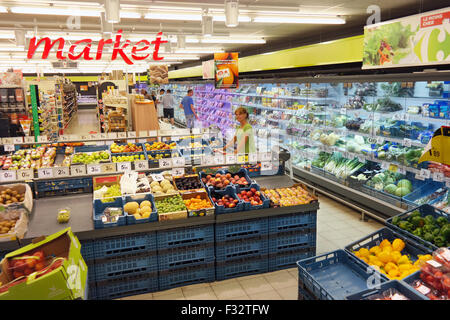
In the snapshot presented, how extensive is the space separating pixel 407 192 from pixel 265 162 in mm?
2466

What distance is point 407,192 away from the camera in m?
5.94

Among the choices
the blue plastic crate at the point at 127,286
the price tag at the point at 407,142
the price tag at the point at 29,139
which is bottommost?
the blue plastic crate at the point at 127,286

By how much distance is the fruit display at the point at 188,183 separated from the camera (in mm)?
4820

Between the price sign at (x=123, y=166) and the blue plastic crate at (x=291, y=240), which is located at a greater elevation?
the price sign at (x=123, y=166)

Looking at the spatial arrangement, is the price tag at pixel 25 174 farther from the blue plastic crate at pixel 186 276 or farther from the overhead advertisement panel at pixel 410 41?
the overhead advertisement panel at pixel 410 41

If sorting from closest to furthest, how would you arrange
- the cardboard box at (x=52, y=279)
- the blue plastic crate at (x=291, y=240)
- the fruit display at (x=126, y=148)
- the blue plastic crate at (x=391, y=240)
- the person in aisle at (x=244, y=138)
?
the cardboard box at (x=52, y=279), the blue plastic crate at (x=391, y=240), the blue plastic crate at (x=291, y=240), the person in aisle at (x=244, y=138), the fruit display at (x=126, y=148)

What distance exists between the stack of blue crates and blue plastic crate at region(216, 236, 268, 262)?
0.11m

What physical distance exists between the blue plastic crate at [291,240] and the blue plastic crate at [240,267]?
0.66ft

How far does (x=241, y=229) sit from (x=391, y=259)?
173 cm

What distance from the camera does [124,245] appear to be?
3.99 metres

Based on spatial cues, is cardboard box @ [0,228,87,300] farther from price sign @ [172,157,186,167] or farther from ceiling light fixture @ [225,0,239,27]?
ceiling light fixture @ [225,0,239,27]

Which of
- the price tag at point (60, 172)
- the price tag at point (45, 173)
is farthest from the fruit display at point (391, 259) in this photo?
the price tag at point (45, 173)
